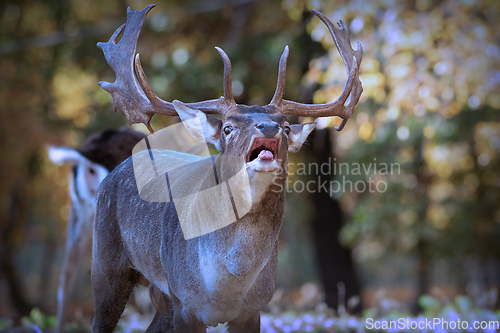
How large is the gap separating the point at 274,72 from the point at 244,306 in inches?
266

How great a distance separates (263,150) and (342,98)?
1154 mm

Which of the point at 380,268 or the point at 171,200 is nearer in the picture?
the point at 171,200

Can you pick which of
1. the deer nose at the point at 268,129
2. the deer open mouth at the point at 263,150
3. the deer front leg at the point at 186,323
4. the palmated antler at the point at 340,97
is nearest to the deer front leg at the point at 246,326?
the deer front leg at the point at 186,323

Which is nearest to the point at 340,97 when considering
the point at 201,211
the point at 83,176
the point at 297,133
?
the point at 297,133

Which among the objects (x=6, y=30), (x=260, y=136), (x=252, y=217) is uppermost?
(x=6, y=30)

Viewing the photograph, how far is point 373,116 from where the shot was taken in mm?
7863

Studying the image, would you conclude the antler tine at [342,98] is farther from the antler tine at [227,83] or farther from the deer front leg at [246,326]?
the deer front leg at [246,326]

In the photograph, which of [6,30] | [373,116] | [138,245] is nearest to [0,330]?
[138,245]

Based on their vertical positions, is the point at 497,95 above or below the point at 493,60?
below

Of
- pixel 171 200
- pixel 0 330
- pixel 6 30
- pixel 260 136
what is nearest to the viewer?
pixel 260 136

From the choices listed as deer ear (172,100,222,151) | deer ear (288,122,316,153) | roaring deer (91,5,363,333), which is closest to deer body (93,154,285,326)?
roaring deer (91,5,363,333)

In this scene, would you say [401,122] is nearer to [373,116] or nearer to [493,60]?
[373,116]

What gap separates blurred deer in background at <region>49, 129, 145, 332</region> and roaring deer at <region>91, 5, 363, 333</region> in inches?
75.4

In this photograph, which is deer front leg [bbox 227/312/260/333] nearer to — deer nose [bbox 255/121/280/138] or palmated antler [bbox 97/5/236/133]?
deer nose [bbox 255/121/280/138]
